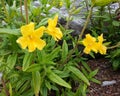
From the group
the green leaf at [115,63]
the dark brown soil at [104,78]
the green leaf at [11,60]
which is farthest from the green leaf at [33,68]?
the green leaf at [115,63]

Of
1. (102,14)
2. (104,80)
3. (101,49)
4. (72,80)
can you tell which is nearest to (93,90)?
(104,80)

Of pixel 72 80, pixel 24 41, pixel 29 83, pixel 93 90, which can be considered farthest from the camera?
pixel 93 90

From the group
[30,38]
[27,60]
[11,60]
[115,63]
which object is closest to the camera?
[30,38]

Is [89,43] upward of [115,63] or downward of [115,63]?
upward

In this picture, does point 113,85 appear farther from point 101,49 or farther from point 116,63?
point 101,49

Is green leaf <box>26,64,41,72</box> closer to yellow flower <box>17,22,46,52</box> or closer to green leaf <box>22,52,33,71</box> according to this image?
green leaf <box>22,52,33,71</box>

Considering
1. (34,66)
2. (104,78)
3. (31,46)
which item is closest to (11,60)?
(34,66)

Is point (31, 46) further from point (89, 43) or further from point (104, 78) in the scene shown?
point (104, 78)

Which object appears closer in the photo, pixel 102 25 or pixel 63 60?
pixel 63 60
